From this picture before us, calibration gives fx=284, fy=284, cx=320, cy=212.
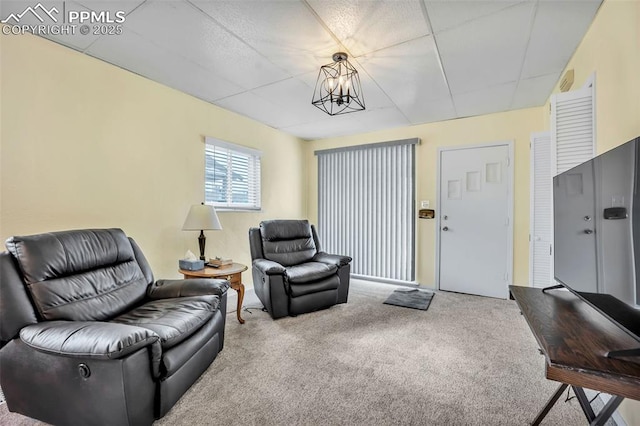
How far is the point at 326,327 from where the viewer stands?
2.76 metres

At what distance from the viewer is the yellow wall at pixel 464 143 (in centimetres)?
359

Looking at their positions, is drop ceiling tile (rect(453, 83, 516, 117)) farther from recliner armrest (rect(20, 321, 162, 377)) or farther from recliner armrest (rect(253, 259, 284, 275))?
recliner armrest (rect(20, 321, 162, 377))

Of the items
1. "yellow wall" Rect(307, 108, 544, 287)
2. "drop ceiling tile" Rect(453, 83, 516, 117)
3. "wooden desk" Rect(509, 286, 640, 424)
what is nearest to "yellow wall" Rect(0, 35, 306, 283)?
"yellow wall" Rect(307, 108, 544, 287)

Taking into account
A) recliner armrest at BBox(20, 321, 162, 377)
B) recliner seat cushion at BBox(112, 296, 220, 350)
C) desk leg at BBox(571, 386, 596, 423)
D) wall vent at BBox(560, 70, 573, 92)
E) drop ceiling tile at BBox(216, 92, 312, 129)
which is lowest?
desk leg at BBox(571, 386, 596, 423)

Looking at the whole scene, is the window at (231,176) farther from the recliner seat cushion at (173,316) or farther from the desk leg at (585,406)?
the desk leg at (585,406)

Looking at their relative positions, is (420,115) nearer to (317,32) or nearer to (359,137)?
(359,137)

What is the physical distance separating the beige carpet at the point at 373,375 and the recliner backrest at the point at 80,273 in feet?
1.96

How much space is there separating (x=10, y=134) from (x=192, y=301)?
5.77 feet

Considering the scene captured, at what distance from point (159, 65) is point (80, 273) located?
6.12 feet

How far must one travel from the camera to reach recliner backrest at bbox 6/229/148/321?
5.34 feet

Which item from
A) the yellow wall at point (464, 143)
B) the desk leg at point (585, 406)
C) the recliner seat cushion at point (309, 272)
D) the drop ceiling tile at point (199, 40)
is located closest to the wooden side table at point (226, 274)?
the recliner seat cushion at point (309, 272)

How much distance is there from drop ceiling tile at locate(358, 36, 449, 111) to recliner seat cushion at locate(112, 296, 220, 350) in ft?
7.64

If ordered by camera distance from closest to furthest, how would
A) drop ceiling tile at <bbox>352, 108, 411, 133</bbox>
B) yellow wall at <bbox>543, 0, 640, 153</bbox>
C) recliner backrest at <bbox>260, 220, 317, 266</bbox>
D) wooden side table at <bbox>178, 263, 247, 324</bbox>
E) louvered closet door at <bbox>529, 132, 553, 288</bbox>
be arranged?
yellow wall at <bbox>543, 0, 640, 153</bbox>
wooden side table at <bbox>178, 263, 247, 324</bbox>
louvered closet door at <bbox>529, 132, 553, 288</bbox>
recliner backrest at <bbox>260, 220, 317, 266</bbox>
drop ceiling tile at <bbox>352, 108, 411, 133</bbox>

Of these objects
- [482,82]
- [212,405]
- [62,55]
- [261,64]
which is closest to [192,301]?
[212,405]
